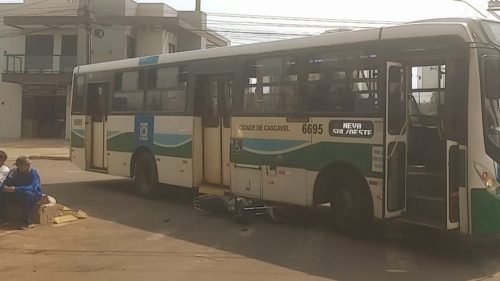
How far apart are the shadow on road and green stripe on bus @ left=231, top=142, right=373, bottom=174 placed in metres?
1.04

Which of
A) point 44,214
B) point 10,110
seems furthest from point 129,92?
point 10,110

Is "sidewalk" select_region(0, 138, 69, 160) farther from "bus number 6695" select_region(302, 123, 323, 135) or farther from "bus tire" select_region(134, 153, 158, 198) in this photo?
"bus number 6695" select_region(302, 123, 323, 135)

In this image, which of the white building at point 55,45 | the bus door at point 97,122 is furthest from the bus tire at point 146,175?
the white building at point 55,45

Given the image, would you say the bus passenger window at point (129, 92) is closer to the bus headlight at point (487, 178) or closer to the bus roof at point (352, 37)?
the bus roof at point (352, 37)

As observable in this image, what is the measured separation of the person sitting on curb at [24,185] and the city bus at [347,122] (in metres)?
3.11

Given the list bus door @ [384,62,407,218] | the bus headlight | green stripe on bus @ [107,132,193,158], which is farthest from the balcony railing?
the bus headlight

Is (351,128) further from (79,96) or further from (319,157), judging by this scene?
(79,96)

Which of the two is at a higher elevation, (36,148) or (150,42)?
(150,42)

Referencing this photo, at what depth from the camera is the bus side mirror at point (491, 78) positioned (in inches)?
279

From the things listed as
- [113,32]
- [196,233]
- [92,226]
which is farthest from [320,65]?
[113,32]

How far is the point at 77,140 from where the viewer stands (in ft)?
49.1

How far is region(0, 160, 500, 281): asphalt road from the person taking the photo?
6.75 m

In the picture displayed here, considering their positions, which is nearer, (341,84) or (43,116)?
(341,84)

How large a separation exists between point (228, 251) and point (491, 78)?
3947 millimetres
